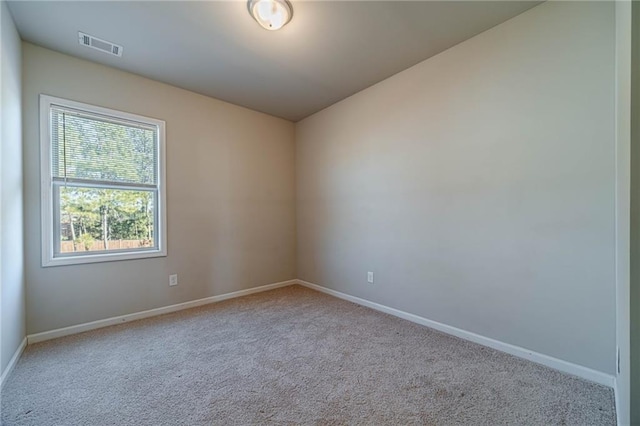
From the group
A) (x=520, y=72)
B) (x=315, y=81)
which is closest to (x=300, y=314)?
(x=315, y=81)

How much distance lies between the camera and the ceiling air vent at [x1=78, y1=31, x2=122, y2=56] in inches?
89.3

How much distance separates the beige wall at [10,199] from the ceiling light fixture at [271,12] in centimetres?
167

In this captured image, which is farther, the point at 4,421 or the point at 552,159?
the point at 552,159

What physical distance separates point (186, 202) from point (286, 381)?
2342 mm

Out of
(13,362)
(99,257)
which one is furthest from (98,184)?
(13,362)

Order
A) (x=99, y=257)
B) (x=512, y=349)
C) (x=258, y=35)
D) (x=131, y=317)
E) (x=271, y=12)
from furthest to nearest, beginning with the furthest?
(x=131, y=317)
(x=99, y=257)
(x=258, y=35)
(x=512, y=349)
(x=271, y=12)

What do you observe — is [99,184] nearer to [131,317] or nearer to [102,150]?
[102,150]

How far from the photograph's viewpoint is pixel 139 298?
2926 mm

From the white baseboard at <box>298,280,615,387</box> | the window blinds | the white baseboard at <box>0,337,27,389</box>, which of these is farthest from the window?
the white baseboard at <box>298,280,615,387</box>

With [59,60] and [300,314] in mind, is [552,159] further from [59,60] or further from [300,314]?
[59,60]

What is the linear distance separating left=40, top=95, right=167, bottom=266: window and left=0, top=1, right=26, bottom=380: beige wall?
237 millimetres

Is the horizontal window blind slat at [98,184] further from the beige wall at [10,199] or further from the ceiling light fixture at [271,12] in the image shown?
the ceiling light fixture at [271,12]

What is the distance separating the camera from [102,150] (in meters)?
2.75

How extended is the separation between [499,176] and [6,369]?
3840mm
